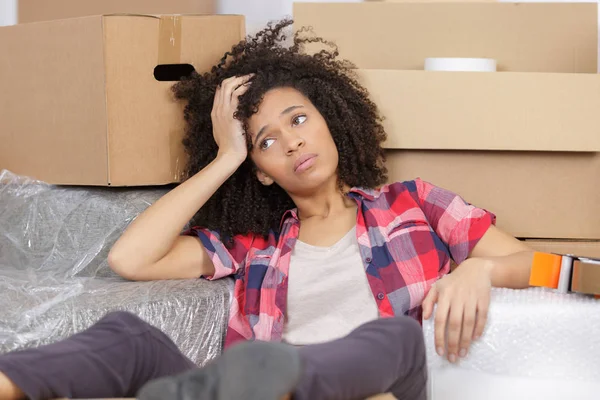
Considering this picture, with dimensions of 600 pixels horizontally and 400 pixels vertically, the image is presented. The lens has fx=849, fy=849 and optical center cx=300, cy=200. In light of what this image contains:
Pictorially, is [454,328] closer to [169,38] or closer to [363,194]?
[363,194]

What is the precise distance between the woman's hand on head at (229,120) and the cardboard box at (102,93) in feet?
0.26

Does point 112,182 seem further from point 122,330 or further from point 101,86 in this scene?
point 122,330

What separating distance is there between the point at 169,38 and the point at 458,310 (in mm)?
692

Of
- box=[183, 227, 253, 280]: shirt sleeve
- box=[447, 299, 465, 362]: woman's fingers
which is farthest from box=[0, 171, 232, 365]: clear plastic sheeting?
box=[447, 299, 465, 362]: woman's fingers

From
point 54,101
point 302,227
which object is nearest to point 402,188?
point 302,227

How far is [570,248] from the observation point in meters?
1.43

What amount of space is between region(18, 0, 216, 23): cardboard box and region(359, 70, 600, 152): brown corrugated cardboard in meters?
0.61

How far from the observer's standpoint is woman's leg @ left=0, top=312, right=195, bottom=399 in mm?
872

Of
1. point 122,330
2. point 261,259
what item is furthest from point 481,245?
point 122,330

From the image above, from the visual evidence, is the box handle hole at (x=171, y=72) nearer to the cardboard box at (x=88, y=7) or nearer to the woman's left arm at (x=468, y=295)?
the cardboard box at (x=88, y=7)

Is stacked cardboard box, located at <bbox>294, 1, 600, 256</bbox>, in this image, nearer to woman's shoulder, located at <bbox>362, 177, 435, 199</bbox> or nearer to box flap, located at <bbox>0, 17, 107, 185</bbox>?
woman's shoulder, located at <bbox>362, 177, 435, 199</bbox>

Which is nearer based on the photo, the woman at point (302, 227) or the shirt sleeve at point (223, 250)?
the woman at point (302, 227)

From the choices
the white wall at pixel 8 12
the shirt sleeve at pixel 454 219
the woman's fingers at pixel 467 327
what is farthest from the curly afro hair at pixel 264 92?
the white wall at pixel 8 12

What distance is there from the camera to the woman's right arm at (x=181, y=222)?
131 centimetres
